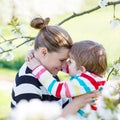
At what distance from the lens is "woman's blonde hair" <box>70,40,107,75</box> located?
242 centimetres

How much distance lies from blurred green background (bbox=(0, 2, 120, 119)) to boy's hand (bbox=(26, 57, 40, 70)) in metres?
4.21

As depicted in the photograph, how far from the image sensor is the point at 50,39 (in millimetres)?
2551

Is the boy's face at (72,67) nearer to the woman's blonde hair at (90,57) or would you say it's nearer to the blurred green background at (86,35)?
the woman's blonde hair at (90,57)

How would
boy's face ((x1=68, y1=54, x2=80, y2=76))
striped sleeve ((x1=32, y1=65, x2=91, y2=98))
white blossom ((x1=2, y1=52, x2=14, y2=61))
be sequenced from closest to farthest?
1. striped sleeve ((x1=32, y1=65, x2=91, y2=98))
2. boy's face ((x1=68, y1=54, x2=80, y2=76))
3. white blossom ((x1=2, y1=52, x2=14, y2=61))

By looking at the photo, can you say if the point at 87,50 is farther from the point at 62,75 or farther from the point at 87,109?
the point at 62,75

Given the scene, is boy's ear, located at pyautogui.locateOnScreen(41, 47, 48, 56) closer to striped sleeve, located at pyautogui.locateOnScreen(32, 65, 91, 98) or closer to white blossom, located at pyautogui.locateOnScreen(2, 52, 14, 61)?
striped sleeve, located at pyautogui.locateOnScreen(32, 65, 91, 98)

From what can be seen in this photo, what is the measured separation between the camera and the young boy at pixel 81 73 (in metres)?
2.38

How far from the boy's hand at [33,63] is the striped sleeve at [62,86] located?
84 millimetres

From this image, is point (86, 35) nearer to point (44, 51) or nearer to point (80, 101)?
point (44, 51)

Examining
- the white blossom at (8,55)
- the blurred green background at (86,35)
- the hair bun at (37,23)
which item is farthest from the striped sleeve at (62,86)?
the blurred green background at (86,35)

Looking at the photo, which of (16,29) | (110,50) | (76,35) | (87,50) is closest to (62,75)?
(110,50)

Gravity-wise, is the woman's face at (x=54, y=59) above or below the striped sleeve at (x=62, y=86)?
above

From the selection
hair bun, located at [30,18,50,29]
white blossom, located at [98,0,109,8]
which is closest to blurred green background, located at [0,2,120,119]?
white blossom, located at [98,0,109,8]

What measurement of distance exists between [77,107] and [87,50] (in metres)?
0.27
